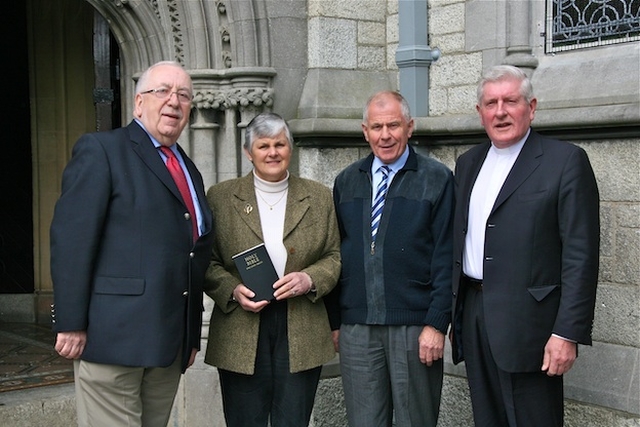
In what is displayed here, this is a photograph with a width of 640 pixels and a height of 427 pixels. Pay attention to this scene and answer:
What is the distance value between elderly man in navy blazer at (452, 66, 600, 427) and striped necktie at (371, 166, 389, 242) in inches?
12.5

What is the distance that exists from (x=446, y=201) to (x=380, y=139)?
352 millimetres

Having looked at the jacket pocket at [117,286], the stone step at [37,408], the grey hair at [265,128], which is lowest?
the stone step at [37,408]

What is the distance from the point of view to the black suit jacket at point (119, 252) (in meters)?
3.01

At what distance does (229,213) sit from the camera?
3527 mm

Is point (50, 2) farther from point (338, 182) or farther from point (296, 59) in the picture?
point (338, 182)

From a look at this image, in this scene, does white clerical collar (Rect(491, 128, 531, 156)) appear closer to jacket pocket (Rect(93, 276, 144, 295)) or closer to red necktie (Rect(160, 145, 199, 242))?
red necktie (Rect(160, 145, 199, 242))

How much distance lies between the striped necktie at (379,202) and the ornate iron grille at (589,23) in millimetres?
1414

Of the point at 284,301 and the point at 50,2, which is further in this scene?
the point at 50,2

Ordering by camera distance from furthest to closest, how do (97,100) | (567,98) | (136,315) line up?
(97,100)
(567,98)
(136,315)

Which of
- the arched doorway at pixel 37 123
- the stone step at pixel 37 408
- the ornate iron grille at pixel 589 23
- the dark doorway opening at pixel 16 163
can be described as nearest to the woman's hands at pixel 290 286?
the ornate iron grille at pixel 589 23

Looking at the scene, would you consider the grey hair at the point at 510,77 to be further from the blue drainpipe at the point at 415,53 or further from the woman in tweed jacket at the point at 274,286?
the blue drainpipe at the point at 415,53

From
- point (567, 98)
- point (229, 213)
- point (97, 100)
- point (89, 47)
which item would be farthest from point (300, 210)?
point (89, 47)

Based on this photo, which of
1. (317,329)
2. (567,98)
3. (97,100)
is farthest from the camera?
(97,100)

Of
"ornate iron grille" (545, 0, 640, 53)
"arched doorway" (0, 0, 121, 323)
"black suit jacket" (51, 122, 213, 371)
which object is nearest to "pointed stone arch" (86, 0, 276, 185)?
"ornate iron grille" (545, 0, 640, 53)
